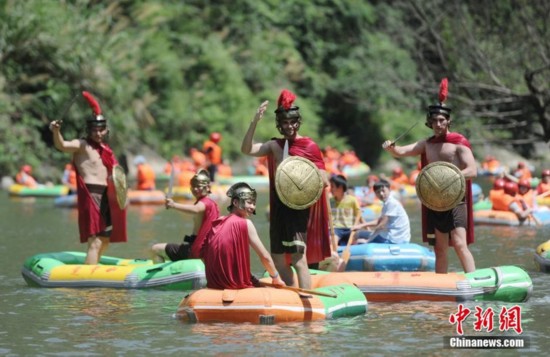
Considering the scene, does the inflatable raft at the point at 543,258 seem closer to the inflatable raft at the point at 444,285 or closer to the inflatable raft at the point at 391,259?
the inflatable raft at the point at 391,259

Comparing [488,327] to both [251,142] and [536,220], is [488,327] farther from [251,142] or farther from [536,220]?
[536,220]

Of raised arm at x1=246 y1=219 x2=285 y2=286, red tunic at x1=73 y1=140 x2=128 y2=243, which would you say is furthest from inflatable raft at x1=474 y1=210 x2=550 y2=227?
raised arm at x1=246 y1=219 x2=285 y2=286

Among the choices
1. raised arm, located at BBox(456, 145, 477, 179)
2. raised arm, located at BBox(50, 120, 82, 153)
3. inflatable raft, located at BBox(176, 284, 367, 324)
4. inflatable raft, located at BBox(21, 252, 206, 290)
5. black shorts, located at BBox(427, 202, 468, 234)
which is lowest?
inflatable raft, located at BBox(176, 284, 367, 324)

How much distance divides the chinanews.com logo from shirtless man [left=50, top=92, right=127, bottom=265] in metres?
3.59

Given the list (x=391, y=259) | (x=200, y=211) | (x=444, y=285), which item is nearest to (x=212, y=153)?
(x=391, y=259)

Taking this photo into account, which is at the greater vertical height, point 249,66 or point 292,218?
point 249,66

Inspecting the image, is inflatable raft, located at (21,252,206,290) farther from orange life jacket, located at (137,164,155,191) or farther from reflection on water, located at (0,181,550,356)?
orange life jacket, located at (137,164,155,191)

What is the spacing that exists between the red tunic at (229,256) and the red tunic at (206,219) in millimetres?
1988

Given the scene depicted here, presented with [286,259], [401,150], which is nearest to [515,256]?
[401,150]

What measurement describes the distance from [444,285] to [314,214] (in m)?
1.25

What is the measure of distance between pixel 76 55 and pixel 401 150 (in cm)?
1805

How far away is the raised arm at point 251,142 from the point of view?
8.81 metres

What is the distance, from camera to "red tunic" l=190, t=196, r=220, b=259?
10.6 m

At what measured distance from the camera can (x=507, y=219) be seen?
16.8m
